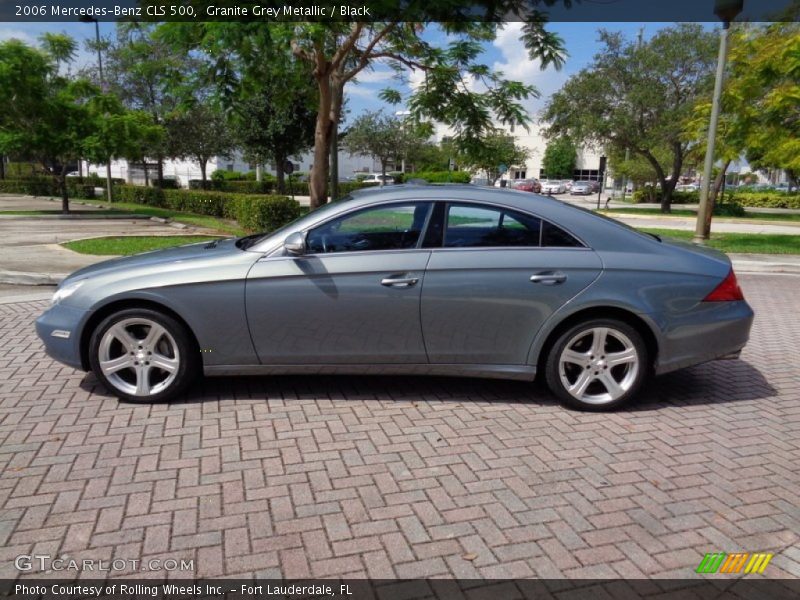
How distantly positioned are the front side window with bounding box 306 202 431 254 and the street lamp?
10927 mm

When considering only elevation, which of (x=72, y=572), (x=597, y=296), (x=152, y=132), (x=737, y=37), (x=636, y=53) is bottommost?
(x=72, y=572)

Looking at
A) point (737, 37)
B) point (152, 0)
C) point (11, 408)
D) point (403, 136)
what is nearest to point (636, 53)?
point (737, 37)

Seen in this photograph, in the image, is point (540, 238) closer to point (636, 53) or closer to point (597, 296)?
point (597, 296)

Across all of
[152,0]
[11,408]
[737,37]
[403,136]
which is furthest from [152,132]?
[403,136]

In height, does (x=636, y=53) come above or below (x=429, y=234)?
above

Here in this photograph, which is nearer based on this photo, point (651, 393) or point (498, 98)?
point (651, 393)

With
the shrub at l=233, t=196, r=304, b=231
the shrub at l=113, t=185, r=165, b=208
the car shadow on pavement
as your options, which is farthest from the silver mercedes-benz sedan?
the shrub at l=113, t=185, r=165, b=208

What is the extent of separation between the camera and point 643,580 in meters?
2.62

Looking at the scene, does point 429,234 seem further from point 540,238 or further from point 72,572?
point 72,572

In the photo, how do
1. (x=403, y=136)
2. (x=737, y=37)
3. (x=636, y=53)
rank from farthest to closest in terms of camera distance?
(x=403, y=136) → (x=636, y=53) → (x=737, y=37)

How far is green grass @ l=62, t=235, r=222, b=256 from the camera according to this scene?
1234cm

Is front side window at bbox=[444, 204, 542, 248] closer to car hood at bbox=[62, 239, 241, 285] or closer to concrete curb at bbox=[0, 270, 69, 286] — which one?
car hood at bbox=[62, 239, 241, 285]

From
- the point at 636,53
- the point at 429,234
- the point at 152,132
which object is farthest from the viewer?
the point at 636,53

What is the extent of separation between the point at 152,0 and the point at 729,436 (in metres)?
10.7
